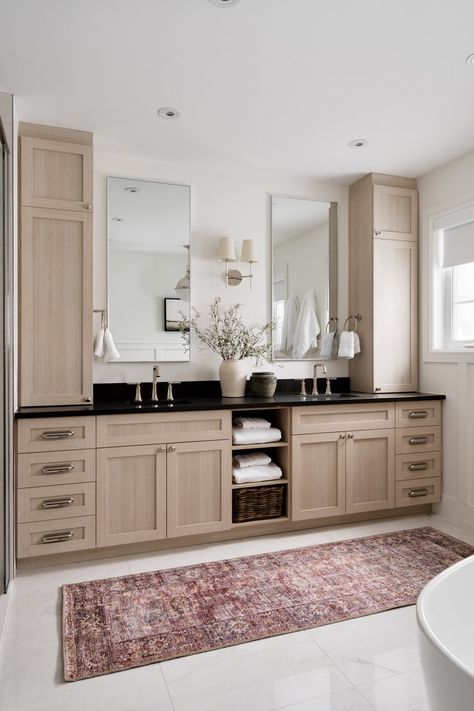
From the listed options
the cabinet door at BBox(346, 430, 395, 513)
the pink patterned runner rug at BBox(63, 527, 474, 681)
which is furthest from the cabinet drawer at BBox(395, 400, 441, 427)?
the pink patterned runner rug at BBox(63, 527, 474, 681)

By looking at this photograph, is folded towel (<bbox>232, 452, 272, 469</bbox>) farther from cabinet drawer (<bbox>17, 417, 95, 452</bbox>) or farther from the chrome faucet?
cabinet drawer (<bbox>17, 417, 95, 452</bbox>)

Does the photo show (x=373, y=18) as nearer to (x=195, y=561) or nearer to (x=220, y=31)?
(x=220, y=31)

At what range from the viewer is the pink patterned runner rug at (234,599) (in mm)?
2002

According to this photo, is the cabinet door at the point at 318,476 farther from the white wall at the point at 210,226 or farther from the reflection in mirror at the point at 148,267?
the reflection in mirror at the point at 148,267

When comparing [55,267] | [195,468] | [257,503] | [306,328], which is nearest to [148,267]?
[55,267]

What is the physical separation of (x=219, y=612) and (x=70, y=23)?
8.63ft

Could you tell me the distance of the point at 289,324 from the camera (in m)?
3.82

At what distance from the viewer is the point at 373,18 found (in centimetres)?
202

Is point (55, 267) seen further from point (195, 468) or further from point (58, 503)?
point (195, 468)

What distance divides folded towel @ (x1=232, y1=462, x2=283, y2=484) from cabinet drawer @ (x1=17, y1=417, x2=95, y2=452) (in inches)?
35.8

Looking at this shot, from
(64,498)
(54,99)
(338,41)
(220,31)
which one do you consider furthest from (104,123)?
(64,498)

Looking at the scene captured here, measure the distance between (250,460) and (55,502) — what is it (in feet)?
3.88

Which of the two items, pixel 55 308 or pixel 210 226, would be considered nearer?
pixel 55 308

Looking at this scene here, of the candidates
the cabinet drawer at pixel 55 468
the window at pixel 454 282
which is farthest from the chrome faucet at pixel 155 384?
the window at pixel 454 282
